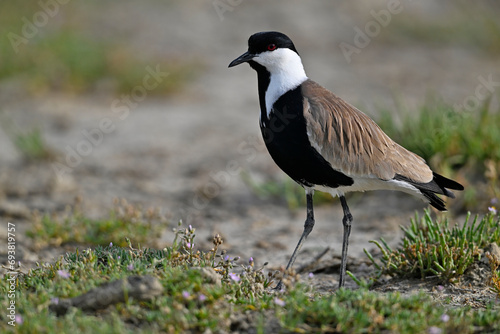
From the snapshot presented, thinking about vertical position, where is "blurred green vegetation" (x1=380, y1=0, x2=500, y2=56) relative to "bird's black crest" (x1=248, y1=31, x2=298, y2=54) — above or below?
above

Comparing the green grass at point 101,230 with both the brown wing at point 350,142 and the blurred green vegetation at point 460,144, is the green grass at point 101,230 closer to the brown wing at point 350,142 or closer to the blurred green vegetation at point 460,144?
the brown wing at point 350,142

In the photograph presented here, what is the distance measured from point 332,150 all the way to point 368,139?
0.30 metres

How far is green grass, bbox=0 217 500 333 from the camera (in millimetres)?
3129

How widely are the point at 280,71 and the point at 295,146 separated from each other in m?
0.55

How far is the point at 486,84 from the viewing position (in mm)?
9578

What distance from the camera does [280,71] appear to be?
4.27 metres

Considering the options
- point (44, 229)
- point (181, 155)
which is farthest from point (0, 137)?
point (44, 229)

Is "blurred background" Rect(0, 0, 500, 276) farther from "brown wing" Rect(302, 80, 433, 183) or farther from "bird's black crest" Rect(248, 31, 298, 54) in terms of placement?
"bird's black crest" Rect(248, 31, 298, 54)

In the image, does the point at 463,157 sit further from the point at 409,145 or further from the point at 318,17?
the point at 318,17

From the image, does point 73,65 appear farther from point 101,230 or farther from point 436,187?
point 436,187

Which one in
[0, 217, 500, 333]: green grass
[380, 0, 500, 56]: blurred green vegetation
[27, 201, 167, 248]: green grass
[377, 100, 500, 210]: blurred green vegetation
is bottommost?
[0, 217, 500, 333]: green grass

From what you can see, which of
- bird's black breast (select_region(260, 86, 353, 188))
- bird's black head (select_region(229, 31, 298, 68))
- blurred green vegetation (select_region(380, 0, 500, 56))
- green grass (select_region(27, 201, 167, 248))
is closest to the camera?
bird's black breast (select_region(260, 86, 353, 188))

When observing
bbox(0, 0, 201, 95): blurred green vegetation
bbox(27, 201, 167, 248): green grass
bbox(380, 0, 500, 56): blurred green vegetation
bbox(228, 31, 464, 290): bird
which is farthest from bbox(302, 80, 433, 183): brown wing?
bbox(380, 0, 500, 56): blurred green vegetation

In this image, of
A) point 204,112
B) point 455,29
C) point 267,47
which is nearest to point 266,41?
point 267,47
